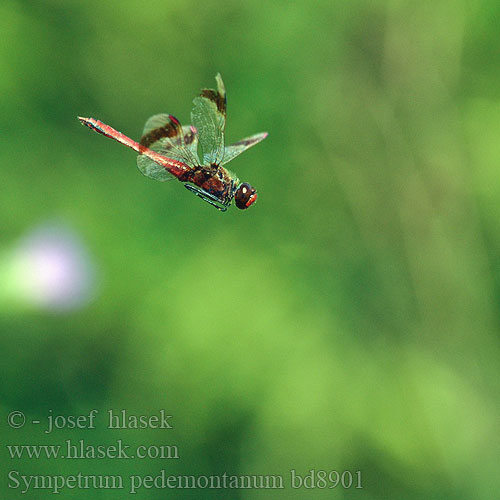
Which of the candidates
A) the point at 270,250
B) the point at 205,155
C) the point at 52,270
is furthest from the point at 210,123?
the point at 270,250

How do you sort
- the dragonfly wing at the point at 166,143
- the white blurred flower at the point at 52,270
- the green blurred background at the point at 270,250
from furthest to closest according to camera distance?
the green blurred background at the point at 270,250 < the white blurred flower at the point at 52,270 < the dragonfly wing at the point at 166,143

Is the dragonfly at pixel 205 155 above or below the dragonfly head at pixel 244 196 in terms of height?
above

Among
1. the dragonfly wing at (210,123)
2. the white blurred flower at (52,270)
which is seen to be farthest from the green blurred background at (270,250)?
the dragonfly wing at (210,123)

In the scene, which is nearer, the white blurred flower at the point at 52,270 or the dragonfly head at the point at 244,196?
the dragonfly head at the point at 244,196

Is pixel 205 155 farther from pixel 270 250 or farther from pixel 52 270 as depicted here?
pixel 270 250

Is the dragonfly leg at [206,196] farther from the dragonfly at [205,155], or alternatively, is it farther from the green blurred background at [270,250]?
the green blurred background at [270,250]

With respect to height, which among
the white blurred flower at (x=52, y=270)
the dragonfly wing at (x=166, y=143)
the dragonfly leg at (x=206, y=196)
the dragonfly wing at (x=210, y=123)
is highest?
the white blurred flower at (x=52, y=270)
